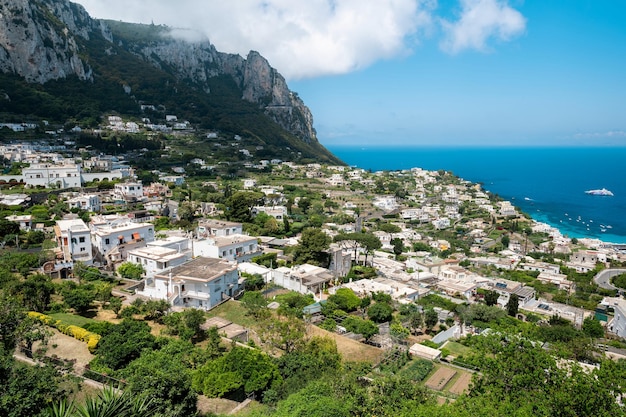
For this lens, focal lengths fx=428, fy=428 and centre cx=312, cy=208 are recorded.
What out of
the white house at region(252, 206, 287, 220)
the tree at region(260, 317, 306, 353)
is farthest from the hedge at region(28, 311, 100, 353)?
the white house at region(252, 206, 287, 220)

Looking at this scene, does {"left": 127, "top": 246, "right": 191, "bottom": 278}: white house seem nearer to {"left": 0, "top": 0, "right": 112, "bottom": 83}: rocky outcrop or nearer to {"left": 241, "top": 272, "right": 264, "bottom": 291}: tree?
{"left": 241, "top": 272, "right": 264, "bottom": 291}: tree

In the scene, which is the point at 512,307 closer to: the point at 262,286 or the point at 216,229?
the point at 262,286

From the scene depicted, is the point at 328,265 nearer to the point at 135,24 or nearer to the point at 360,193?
the point at 360,193

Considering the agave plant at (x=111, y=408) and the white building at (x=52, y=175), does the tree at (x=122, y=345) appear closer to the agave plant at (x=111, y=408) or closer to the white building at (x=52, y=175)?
the agave plant at (x=111, y=408)

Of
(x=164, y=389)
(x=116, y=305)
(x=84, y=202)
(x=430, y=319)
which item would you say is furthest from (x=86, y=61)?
(x=164, y=389)

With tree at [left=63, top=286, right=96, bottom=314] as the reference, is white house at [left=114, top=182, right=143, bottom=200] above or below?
above

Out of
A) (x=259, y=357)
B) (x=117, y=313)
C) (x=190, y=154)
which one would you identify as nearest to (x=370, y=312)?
(x=259, y=357)
